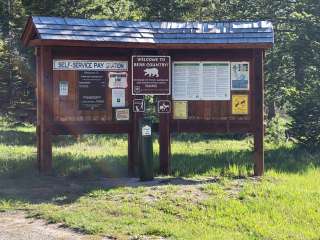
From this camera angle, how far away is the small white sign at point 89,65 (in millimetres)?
10852

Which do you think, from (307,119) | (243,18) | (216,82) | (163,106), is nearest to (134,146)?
(163,106)

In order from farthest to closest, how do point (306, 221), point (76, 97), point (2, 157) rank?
1. point (2, 157)
2. point (76, 97)
3. point (306, 221)

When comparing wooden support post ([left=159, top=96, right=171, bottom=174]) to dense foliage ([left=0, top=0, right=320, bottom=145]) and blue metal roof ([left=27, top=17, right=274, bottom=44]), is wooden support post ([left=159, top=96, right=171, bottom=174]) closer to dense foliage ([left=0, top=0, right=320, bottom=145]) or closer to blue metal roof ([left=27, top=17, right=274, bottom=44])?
blue metal roof ([left=27, top=17, right=274, bottom=44])

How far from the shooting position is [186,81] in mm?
11344

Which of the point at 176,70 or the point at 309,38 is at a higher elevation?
the point at 309,38

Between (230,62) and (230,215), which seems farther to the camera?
(230,62)

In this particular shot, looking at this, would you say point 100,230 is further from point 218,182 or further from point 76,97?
point 76,97

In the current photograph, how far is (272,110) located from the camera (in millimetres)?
25734

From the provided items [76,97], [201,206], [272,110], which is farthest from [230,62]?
[272,110]

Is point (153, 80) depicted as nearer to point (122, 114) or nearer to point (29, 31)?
point (122, 114)

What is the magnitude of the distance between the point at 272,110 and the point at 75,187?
17.3m

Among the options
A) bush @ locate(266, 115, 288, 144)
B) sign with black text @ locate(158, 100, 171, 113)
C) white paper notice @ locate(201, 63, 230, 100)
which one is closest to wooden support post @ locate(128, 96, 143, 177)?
sign with black text @ locate(158, 100, 171, 113)

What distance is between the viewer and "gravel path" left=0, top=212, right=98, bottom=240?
6789 mm

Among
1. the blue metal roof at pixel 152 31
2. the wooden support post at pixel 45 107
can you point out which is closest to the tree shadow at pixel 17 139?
the wooden support post at pixel 45 107
